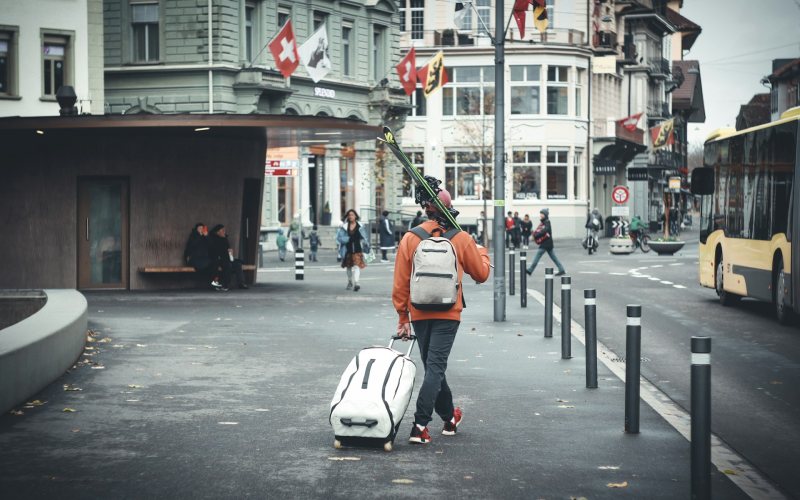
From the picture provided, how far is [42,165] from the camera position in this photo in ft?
81.8

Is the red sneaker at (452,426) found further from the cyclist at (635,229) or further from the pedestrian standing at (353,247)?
the cyclist at (635,229)

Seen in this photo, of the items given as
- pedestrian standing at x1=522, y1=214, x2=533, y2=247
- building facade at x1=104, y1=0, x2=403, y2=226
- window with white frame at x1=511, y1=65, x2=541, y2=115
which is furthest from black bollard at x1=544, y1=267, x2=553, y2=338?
window with white frame at x1=511, y1=65, x2=541, y2=115

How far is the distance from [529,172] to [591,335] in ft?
182

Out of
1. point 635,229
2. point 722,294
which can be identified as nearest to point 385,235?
point 635,229

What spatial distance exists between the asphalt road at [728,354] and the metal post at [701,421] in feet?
3.38

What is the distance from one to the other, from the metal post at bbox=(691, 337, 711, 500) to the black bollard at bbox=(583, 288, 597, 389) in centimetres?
400

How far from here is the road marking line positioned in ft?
24.6

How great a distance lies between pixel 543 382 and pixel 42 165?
50.5 feet

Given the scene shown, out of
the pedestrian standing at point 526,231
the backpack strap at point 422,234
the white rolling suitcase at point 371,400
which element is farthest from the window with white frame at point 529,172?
the white rolling suitcase at point 371,400

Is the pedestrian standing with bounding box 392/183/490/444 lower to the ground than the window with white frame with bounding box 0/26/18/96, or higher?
lower

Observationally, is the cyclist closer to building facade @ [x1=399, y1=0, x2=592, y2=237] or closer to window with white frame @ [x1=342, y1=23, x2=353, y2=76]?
building facade @ [x1=399, y1=0, x2=592, y2=237]

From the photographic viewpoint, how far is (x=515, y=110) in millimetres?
66938

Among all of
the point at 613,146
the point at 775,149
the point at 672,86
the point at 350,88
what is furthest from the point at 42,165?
the point at 672,86

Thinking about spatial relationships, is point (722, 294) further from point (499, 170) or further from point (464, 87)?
point (464, 87)
